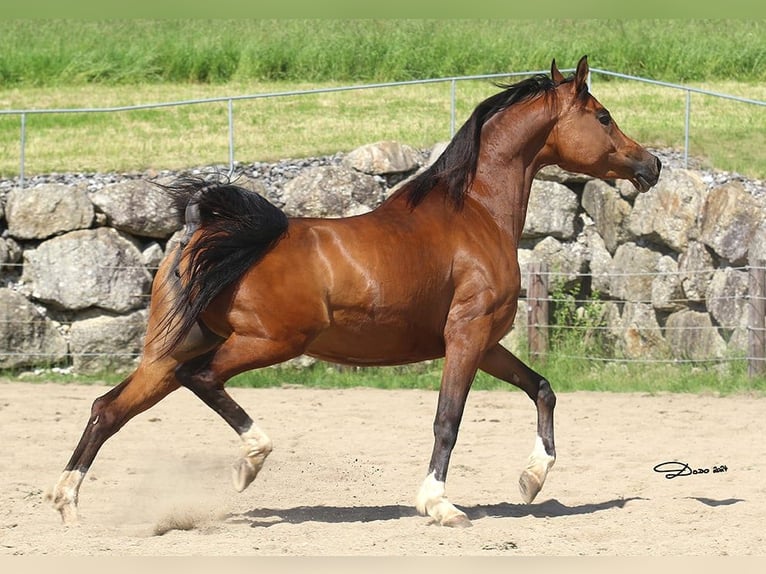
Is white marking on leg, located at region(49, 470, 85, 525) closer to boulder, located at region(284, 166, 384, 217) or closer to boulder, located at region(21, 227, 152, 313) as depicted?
boulder, located at region(21, 227, 152, 313)

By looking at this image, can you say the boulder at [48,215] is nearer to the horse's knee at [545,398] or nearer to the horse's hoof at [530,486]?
the horse's knee at [545,398]

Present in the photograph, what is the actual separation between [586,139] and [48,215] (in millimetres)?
7058

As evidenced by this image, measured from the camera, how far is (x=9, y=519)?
20.6 feet

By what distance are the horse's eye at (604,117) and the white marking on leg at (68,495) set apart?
3350 mm

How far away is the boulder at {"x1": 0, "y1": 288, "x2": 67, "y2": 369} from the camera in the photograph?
1191 cm

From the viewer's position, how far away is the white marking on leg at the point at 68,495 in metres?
5.96

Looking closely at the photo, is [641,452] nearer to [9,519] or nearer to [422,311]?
[422,311]

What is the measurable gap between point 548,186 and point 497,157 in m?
6.08

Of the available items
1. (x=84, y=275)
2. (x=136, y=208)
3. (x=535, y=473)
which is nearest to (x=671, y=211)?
(x=136, y=208)

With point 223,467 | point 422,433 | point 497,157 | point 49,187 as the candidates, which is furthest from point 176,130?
point 497,157

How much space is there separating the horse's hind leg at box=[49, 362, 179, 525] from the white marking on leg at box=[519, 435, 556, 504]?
189cm

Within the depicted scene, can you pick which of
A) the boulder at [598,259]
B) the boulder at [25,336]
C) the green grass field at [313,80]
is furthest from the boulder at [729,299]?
the boulder at [25,336]

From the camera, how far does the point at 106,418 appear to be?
6.04 metres

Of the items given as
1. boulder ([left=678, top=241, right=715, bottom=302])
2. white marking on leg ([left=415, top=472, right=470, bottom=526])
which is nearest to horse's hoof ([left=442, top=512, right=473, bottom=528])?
white marking on leg ([left=415, top=472, right=470, bottom=526])
